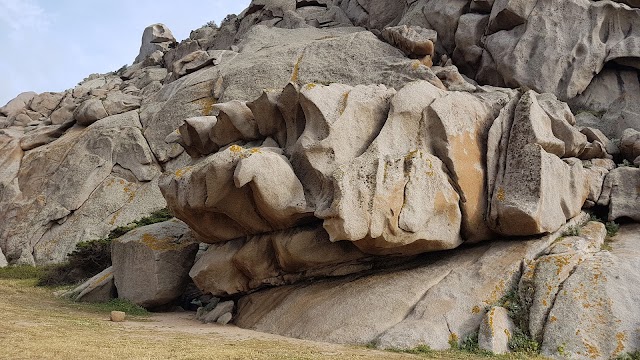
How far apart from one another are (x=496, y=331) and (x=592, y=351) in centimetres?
222

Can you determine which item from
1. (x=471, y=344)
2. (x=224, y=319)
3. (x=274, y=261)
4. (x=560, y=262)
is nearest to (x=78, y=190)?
(x=224, y=319)

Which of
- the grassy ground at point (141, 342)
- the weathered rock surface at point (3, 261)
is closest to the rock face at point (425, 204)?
the grassy ground at point (141, 342)

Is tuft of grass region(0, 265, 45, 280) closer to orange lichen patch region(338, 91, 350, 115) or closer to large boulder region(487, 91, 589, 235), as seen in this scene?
orange lichen patch region(338, 91, 350, 115)

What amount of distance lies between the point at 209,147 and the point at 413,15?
70.3 ft

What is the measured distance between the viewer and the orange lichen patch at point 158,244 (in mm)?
23406

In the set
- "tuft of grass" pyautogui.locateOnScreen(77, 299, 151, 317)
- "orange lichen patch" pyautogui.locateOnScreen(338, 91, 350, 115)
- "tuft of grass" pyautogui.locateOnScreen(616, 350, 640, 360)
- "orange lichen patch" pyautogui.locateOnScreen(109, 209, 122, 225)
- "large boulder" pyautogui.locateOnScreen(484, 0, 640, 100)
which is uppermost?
"large boulder" pyautogui.locateOnScreen(484, 0, 640, 100)

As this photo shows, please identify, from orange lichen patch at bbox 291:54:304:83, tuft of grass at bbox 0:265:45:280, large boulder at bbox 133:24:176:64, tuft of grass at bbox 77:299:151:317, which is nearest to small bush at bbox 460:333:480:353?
tuft of grass at bbox 77:299:151:317

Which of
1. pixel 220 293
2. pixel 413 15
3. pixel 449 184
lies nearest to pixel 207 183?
pixel 220 293

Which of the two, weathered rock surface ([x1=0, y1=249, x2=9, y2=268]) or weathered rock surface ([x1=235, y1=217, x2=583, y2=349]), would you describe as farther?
weathered rock surface ([x1=0, y1=249, x2=9, y2=268])

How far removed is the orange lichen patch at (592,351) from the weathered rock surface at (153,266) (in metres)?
15.7

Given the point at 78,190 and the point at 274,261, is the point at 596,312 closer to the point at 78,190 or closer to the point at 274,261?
the point at 274,261

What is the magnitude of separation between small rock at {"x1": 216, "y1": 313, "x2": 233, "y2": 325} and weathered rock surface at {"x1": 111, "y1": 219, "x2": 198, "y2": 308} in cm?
398

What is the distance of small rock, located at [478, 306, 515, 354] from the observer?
14.1 meters

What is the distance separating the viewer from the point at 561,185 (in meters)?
18.5
